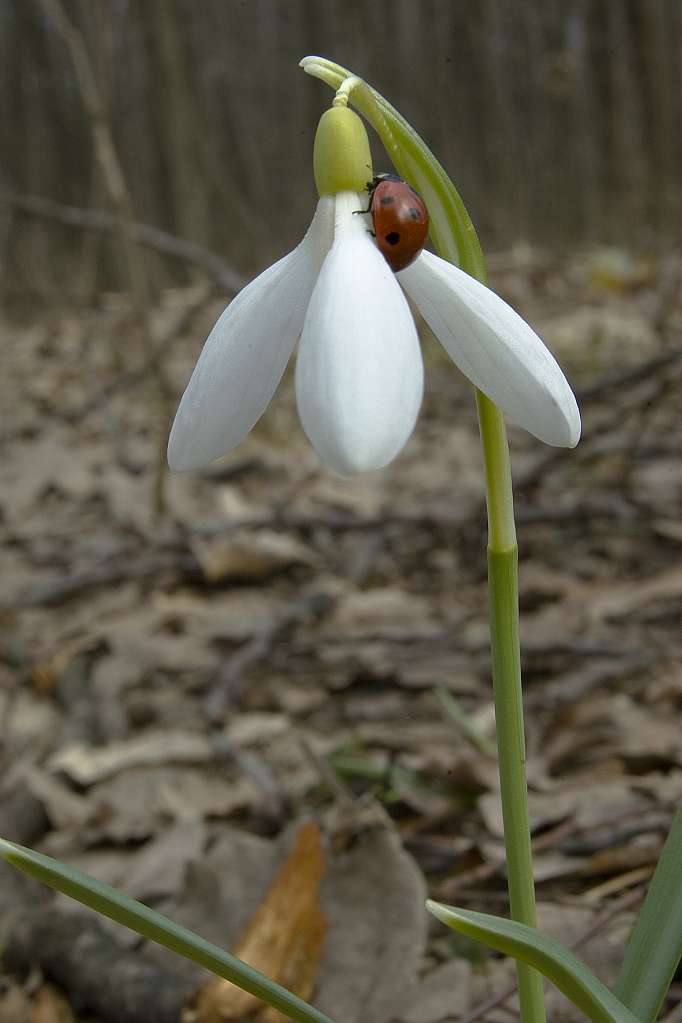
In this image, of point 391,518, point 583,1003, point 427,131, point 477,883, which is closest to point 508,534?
point 583,1003

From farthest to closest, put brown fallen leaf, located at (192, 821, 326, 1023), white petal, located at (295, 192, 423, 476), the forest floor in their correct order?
the forest floor → brown fallen leaf, located at (192, 821, 326, 1023) → white petal, located at (295, 192, 423, 476)

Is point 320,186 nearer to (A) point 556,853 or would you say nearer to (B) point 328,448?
(B) point 328,448

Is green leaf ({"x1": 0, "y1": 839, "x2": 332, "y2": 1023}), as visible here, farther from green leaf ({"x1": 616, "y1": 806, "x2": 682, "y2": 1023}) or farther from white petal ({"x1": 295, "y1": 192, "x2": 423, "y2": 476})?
white petal ({"x1": 295, "y1": 192, "x2": 423, "y2": 476})

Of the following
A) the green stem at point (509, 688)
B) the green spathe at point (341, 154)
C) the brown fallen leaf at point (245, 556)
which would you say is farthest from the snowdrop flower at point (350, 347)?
the brown fallen leaf at point (245, 556)

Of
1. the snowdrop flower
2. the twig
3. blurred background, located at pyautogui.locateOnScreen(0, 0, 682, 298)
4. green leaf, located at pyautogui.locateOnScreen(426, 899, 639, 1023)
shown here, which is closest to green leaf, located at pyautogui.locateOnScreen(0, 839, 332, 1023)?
green leaf, located at pyautogui.locateOnScreen(426, 899, 639, 1023)

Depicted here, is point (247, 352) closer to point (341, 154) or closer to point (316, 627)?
point (341, 154)

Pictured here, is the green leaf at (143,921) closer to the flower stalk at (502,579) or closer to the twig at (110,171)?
the flower stalk at (502,579)

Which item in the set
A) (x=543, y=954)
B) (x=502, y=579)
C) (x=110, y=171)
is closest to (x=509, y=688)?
(x=502, y=579)
